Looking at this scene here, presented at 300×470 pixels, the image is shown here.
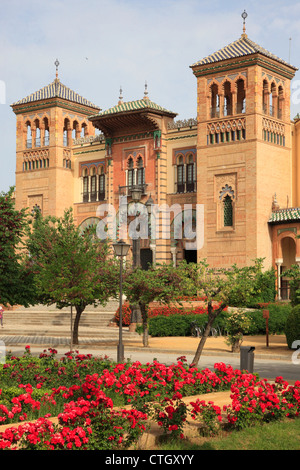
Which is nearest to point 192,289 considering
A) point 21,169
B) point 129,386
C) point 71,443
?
point 129,386

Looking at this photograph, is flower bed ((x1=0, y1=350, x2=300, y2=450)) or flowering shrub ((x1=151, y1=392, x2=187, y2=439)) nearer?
flower bed ((x1=0, y1=350, x2=300, y2=450))

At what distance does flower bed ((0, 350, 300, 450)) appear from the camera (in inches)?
320

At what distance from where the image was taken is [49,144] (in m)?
50.2

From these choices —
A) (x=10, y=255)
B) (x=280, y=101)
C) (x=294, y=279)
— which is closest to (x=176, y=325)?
(x=294, y=279)

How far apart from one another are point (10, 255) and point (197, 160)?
23.5 metres

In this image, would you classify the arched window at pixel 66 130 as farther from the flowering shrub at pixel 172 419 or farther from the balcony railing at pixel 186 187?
the flowering shrub at pixel 172 419

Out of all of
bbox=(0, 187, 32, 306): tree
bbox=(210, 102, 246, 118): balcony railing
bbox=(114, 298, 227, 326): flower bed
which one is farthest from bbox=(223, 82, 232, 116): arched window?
bbox=(0, 187, 32, 306): tree

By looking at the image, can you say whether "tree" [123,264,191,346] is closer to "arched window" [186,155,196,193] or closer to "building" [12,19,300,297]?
"building" [12,19,300,297]

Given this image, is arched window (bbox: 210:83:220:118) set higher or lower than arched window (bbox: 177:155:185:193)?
higher

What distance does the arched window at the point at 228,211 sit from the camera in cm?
4034

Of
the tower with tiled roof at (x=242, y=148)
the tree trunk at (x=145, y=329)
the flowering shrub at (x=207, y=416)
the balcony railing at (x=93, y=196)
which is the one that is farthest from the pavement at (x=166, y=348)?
the balcony railing at (x=93, y=196)

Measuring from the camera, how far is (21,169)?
2045 inches

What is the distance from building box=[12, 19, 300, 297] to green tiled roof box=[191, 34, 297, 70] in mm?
80

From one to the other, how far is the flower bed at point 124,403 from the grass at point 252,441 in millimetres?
187
